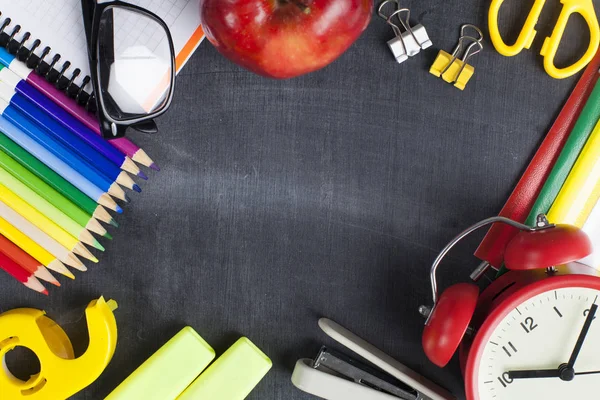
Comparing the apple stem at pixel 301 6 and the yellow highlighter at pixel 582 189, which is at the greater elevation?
the apple stem at pixel 301 6

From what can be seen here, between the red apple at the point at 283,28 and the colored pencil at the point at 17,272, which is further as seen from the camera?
the colored pencil at the point at 17,272

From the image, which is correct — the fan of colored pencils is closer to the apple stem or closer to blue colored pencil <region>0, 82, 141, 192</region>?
blue colored pencil <region>0, 82, 141, 192</region>

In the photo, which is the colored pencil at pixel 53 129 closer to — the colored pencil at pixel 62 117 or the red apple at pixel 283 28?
the colored pencil at pixel 62 117

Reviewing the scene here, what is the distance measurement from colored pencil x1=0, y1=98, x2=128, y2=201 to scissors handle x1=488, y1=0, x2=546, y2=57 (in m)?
0.50

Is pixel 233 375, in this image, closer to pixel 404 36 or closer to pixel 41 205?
pixel 41 205

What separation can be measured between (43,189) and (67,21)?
0.21m

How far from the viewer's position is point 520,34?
76cm

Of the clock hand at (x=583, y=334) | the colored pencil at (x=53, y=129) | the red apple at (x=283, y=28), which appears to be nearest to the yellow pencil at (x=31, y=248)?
the colored pencil at (x=53, y=129)

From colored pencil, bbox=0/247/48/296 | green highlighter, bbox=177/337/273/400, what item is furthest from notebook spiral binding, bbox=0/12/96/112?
green highlighter, bbox=177/337/273/400

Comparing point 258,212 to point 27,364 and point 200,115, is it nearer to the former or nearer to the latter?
point 200,115

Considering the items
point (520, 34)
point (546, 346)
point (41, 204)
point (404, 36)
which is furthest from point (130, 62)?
point (546, 346)

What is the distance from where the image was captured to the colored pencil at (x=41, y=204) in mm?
746

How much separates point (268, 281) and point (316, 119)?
215 millimetres

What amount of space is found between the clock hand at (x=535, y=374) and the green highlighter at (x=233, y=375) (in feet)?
0.95
